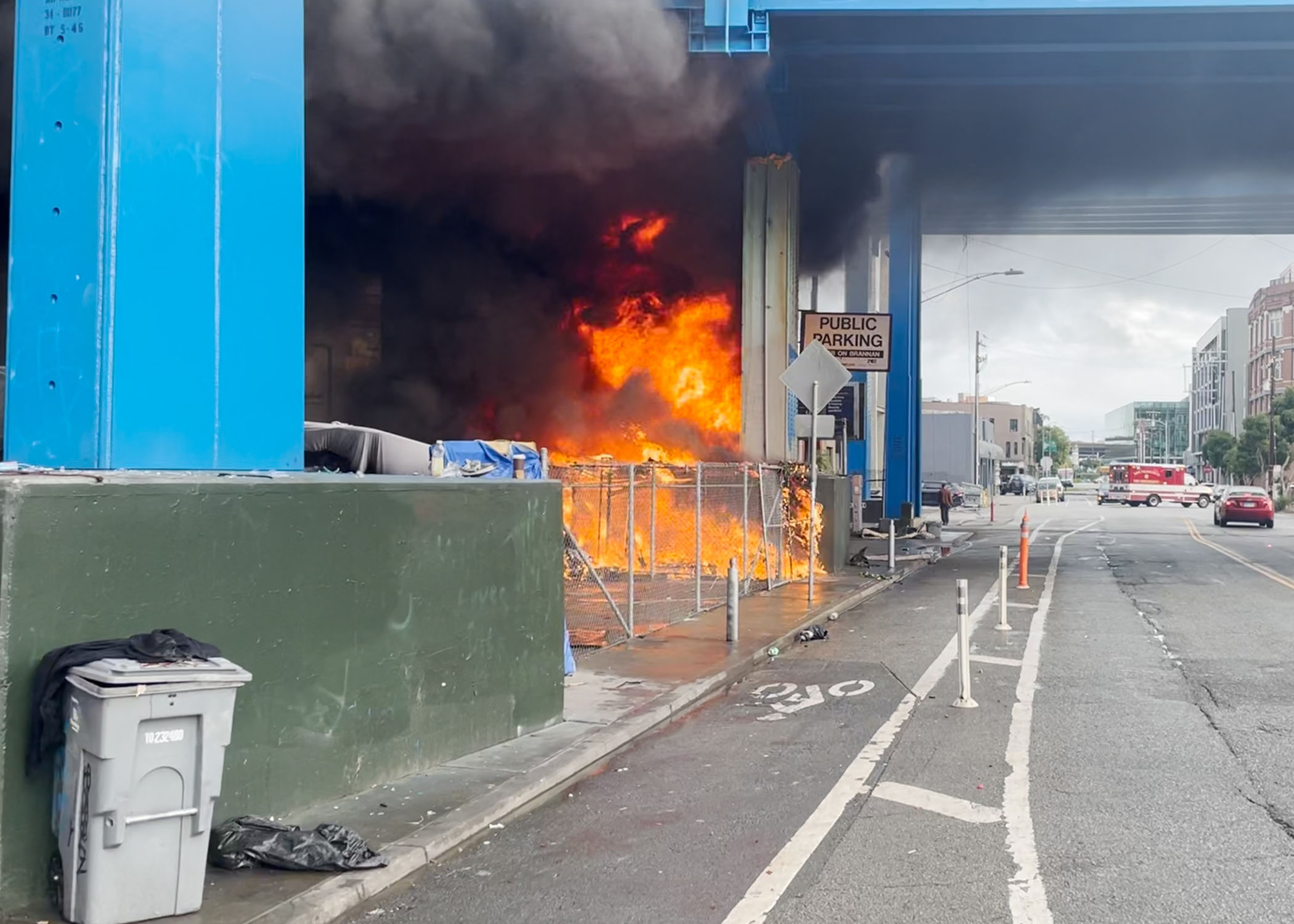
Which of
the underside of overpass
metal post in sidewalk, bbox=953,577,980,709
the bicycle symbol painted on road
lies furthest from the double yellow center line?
metal post in sidewalk, bbox=953,577,980,709

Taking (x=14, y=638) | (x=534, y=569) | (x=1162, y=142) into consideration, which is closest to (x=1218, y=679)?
(x=534, y=569)

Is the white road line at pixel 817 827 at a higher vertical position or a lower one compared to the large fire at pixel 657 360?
lower

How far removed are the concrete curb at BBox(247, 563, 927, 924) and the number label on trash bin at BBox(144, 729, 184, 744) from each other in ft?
2.28

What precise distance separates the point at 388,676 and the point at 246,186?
2.58 meters

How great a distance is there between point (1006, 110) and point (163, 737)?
21.5 m

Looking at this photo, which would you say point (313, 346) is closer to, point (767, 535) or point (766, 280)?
point (766, 280)

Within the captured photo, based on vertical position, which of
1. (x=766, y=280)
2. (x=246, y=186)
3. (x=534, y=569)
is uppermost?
(x=766, y=280)

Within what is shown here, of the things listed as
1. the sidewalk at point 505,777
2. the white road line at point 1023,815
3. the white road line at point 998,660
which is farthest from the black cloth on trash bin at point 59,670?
the white road line at point 998,660

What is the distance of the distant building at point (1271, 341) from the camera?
7206 cm

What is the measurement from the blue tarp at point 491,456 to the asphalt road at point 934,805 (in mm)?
2229

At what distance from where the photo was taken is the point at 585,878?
4633mm

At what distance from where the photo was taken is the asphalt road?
433 cm

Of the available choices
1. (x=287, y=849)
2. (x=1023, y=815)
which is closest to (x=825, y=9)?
(x=1023, y=815)

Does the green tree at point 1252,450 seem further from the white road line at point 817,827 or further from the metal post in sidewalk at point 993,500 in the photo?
the white road line at point 817,827
